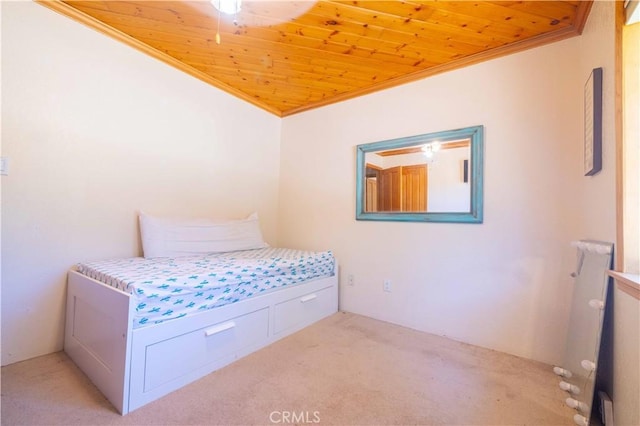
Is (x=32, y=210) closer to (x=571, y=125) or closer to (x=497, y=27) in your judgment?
(x=497, y=27)

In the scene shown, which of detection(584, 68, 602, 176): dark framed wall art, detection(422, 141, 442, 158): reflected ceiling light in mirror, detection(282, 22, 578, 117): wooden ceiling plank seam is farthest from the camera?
detection(422, 141, 442, 158): reflected ceiling light in mirror

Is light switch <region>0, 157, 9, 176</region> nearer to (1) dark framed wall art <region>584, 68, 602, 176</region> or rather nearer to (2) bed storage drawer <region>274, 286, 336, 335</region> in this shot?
(2) bed storage drawer <region>274, 286, 336, 335</region>

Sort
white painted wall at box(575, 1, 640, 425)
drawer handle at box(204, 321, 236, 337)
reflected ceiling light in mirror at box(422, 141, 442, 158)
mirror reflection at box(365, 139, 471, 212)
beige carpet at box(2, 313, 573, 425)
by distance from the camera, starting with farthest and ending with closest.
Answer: reflected ceiling light in mirror at box(422, 141, 442, 158)
mirror reflection at box(365, 139, 471, 212)
drawer handle at box(204, 321, 236, 337)
beige carpet at box(2, 313, 573, 425)
white painted wall at box(575, 1, 640, 425)

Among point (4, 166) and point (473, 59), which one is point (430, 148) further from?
point (4, 166)

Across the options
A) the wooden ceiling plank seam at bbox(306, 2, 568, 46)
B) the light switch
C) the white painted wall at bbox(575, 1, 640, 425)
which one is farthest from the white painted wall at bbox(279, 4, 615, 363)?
the light switch

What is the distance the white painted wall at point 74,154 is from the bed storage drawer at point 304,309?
1311 mm

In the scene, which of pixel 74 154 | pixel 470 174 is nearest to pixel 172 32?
pixel 74 154

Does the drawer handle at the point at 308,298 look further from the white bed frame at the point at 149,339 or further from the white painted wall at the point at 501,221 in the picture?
the white painted wall at the point at 501,221

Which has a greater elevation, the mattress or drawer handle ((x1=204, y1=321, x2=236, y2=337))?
the mattress

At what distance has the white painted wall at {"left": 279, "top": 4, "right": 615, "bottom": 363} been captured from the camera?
5.83ft

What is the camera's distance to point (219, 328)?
165 cm

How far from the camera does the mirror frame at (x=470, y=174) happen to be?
2090 millimetres

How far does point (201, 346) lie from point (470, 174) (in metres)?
2.26

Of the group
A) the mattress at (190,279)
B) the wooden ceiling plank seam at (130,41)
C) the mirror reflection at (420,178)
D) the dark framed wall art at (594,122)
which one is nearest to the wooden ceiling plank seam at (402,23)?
the dark framed wall art at (594,122)
